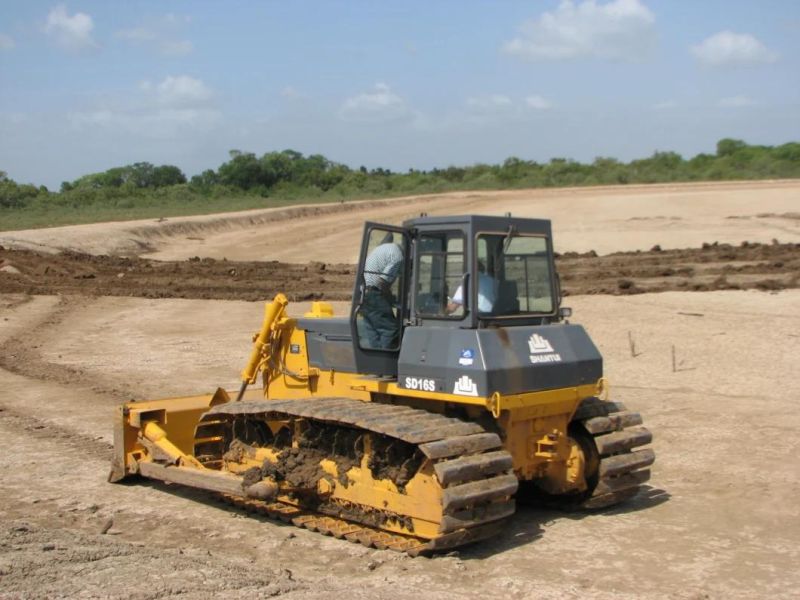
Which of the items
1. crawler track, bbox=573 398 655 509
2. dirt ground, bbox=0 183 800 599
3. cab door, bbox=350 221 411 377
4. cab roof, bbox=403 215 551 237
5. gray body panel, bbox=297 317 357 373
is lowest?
dirt ground, bbox=0 183 800 599

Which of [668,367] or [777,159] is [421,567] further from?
[777,159]

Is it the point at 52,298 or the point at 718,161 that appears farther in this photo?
the point at 718,161

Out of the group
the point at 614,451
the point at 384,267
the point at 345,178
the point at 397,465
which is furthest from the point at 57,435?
the point at 345,178

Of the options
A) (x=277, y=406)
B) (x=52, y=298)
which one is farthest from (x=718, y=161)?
(x=277, y=406)

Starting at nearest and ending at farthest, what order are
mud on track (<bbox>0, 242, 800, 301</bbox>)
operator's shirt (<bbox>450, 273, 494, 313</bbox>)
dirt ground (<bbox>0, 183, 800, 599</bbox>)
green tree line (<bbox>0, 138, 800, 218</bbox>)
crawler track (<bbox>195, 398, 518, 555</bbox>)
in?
1. dirt ground (<bbox>0, 183, 800, 599</bbox>)
2. crawler track (<bbox>195, 398, 518, 555</bbox>)
3. operator's shirt (<bbox>450, 273, 494, 313</bbox>)
4. mud on track (<bbox>0, 242, 800, 301</bbox>)
5. green tree line (<bbox>0, 138, 800, 218</bbox>)

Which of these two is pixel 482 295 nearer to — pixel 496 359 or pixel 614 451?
pixel 496 359

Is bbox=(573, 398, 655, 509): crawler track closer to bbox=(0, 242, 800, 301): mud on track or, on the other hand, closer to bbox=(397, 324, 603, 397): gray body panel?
bbox=(397, 324, 603, 397): gray body panel

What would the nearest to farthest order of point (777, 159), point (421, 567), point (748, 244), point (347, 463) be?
point (421, 567) < point (347, 463) < point (748, 244) < point (777, 159)

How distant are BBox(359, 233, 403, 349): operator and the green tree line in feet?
155

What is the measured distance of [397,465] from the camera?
25.2ft

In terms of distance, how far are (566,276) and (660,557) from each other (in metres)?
16.3

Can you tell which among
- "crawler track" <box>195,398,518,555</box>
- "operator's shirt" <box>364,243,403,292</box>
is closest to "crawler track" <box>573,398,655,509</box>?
"crawler track" <box>195,398,518,555</box>

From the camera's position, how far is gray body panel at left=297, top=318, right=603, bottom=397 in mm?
7504

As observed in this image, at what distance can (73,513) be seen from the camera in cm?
857
